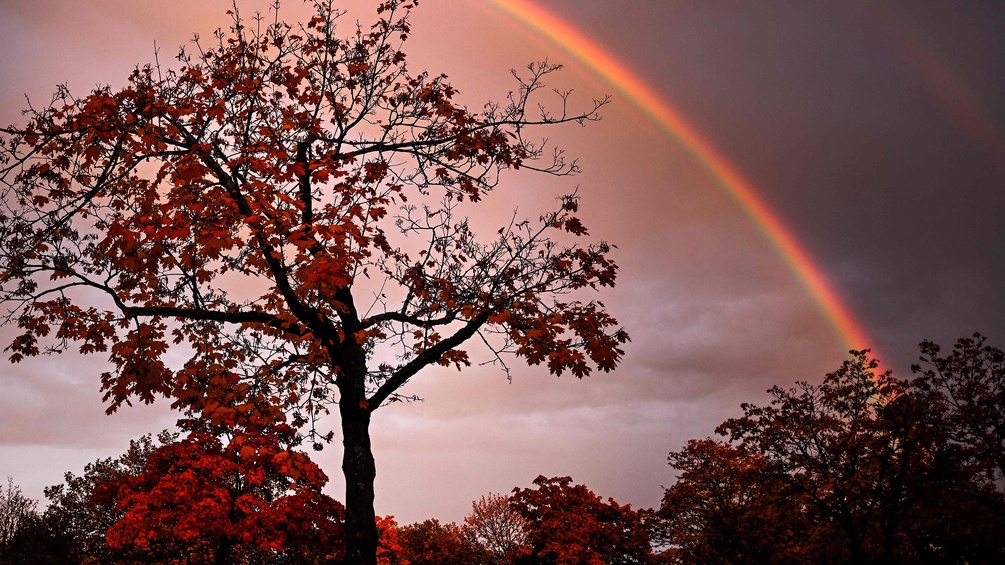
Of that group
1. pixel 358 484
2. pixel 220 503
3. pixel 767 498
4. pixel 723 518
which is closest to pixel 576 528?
pixel 723 518

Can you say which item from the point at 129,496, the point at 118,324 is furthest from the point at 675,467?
the point at 118,324

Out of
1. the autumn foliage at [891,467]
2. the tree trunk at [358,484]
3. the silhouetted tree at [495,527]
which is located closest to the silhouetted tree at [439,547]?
the silhouetted tree at [495,527]

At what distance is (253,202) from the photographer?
7.46 m

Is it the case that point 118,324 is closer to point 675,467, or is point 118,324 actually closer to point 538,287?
point 538,287

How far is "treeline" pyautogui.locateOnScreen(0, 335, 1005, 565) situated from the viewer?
19125mm

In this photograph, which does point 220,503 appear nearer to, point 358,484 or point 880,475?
point 358,484

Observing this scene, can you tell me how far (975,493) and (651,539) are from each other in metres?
19.7

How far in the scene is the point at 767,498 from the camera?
979 inches

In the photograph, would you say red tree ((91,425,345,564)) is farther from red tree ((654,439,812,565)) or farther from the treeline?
red tree ((654,439,812,565))

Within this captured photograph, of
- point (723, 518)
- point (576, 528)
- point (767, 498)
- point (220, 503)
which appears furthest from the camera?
point (576, 528)

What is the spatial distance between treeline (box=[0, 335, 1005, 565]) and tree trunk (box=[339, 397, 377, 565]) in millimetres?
5769

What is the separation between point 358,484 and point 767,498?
Result: 70.0 ft

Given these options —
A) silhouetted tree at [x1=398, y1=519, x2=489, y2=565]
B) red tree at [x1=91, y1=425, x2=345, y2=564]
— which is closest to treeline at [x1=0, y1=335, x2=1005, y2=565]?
red tree at [x1=91, y1=425, x2=345, y2=564]

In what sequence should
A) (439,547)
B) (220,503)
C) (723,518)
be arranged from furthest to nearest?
(439,547) → (723,518) → (220,503)
